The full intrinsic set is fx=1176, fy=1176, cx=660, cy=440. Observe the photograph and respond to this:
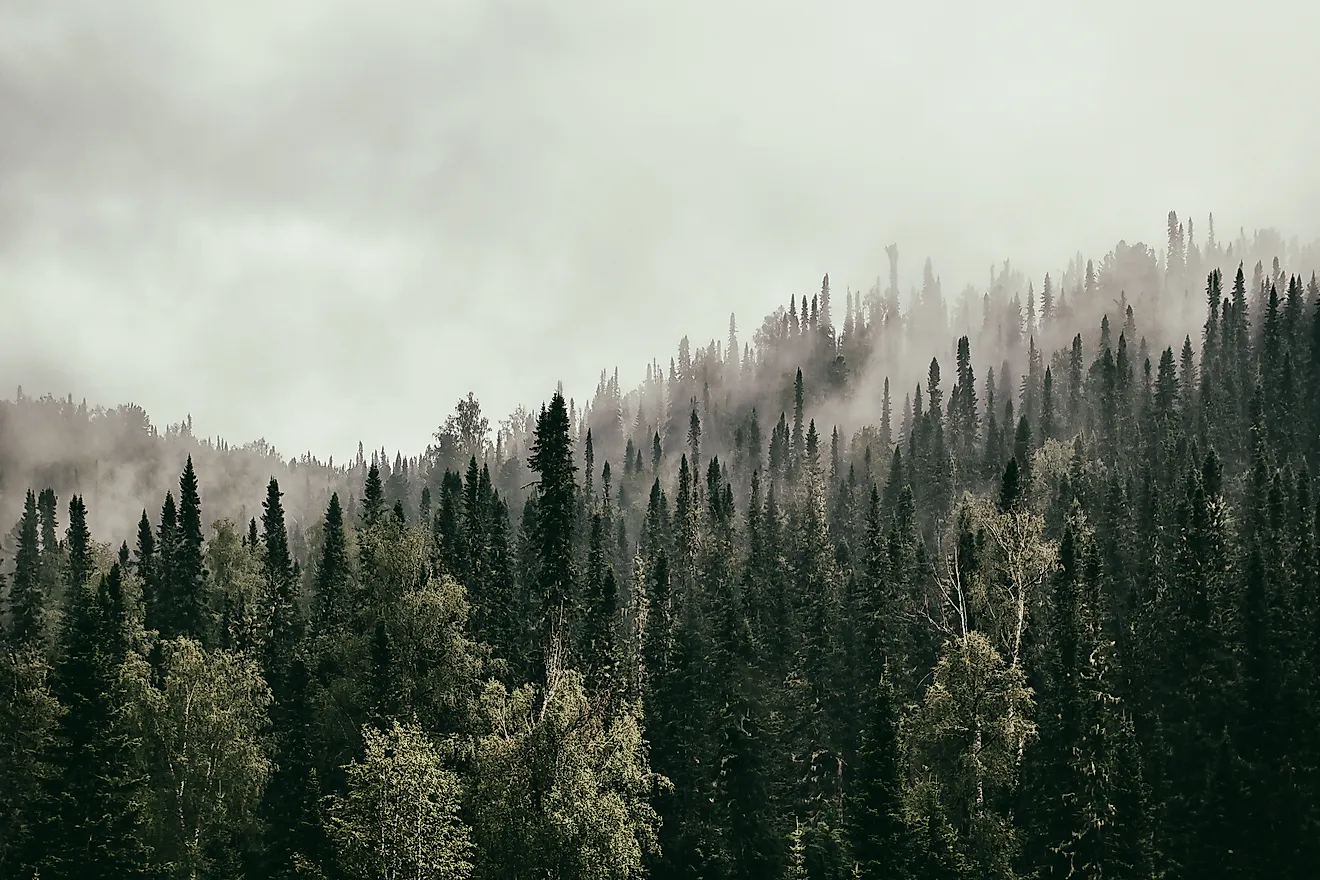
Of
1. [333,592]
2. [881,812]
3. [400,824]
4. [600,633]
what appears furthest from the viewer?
[333,592]

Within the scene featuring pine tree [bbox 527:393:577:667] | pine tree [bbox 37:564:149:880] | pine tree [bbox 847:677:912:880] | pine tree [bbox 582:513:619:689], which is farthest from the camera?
pine tree [bbox 582:513:619:689]

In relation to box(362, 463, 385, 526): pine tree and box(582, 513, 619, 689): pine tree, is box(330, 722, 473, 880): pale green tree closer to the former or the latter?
box(582, 513, 619, 689): pine tree

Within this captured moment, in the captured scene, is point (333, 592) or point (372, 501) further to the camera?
point (372, 501)

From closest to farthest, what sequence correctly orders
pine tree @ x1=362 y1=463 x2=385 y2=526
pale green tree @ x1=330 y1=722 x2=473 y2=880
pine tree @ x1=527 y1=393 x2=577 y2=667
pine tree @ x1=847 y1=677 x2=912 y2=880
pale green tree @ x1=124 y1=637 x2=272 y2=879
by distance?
pale green tree @ x1=330 y1=722 x2=473 y2=880 < pine tree @ x1=847 y1=677 x2=912 y2=880 < pale green tree @ x1=124 y1=637 x2=272 y2=879 < pine tree @ x1=527 y1=393 x2=577 y2=667 < pine tree @ x1=362 y1=463 x2=385 y2=526

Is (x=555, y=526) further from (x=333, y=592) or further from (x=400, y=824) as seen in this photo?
(x=333, y=592)

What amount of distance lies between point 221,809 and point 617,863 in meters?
30.2

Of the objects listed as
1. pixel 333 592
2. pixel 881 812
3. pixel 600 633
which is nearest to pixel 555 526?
pixel 600 633

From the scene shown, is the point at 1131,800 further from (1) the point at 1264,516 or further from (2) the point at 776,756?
(1) the point at 1264,516

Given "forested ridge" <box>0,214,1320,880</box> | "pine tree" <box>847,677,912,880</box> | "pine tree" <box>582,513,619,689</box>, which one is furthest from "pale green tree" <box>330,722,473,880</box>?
"pine tree" <box>847,677,912,880</box>

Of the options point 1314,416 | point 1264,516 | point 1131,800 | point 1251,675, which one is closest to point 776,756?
point 1131,800

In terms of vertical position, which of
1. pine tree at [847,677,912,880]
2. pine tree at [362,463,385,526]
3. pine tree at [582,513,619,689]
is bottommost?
pine tree at [847,677,912,880]

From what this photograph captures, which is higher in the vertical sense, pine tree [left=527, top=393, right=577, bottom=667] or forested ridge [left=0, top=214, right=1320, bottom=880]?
pine tree [left=527, top=393, right=577, bottom=667]

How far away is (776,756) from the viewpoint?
87.9m

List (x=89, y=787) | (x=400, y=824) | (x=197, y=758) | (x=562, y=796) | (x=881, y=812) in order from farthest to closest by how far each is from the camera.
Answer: (x=197, y=758)
(x=881, y=812)
(x=562, y=796)
(x=89, y=787)
(x=400, y=824)
